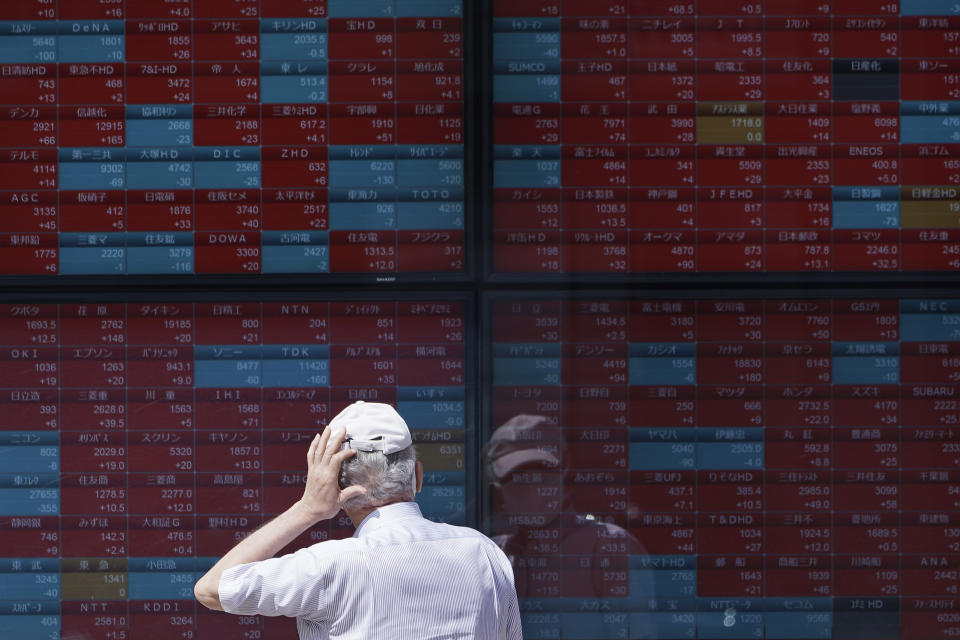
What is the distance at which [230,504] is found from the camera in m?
2.86

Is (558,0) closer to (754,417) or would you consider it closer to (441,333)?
(441,333)

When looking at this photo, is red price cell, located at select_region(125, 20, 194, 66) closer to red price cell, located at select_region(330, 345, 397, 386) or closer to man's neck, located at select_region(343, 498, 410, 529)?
red price cell, located at select_region(330, 345, 397, 386)

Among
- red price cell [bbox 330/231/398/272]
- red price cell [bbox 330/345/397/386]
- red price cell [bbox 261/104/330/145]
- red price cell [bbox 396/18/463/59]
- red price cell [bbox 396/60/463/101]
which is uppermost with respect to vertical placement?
red price cell [bbox 396/18/463/59]

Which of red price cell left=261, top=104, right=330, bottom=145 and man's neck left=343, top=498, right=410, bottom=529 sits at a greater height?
red price cell left=261, top=104, right=330, bottom=145

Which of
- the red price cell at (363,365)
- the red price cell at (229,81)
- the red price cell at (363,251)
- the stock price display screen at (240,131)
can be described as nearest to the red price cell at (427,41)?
the stock price display screen at (240,131)

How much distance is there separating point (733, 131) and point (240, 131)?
5.42 ft

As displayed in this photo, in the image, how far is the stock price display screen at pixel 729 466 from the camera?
2.83 m

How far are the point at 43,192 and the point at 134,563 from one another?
1291 mm

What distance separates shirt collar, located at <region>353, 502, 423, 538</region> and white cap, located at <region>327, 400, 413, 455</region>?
13cm

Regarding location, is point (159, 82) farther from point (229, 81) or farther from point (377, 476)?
point (377, 476)

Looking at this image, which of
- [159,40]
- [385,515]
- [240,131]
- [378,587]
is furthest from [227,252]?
[378,587]

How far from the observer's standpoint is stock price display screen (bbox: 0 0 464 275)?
284 centimetres

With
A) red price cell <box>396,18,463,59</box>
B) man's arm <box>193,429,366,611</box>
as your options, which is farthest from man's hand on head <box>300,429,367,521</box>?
red price cell <box>396,18,463,59</box>

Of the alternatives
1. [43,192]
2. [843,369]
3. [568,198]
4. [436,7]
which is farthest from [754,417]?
[43,192]
